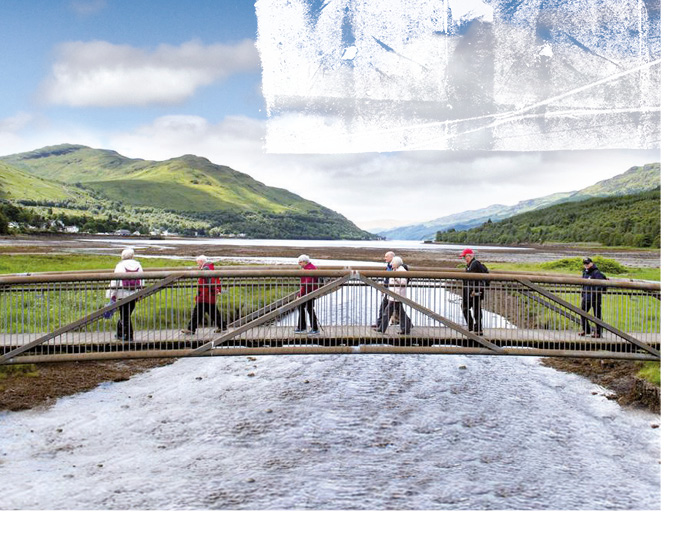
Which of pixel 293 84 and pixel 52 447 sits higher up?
pixel 293 84

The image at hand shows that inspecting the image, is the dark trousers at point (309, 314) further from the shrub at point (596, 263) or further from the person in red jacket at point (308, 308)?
the shrub at point (596, 263)

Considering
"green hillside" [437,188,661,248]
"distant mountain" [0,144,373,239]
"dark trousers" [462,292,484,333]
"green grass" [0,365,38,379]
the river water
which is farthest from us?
"distant mountain" [0,144,373,239]

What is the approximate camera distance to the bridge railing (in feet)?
22.1

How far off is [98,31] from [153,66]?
3.80ft

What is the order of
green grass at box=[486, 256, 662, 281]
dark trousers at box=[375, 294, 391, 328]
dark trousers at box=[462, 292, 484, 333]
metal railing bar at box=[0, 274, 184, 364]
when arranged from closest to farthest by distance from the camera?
metal railing bar at box=[0, 274, 184, 364] → dark trousers at box=[462, 292, 484, 333] → dark trousers at box=[375, 294, 391, 328] → green grass at box=[486, 256, 662, 281]

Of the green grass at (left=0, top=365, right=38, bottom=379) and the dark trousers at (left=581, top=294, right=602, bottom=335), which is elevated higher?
the dark trousers at (left=581, top=294, right=602, bottom=335)

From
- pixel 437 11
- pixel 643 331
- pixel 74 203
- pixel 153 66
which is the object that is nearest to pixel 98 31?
pixel 153 66

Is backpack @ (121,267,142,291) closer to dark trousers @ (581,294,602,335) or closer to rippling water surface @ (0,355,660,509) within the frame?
rippling water surface @ (0,355,660,509)

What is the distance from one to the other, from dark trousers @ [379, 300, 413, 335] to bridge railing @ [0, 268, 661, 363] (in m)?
0.05

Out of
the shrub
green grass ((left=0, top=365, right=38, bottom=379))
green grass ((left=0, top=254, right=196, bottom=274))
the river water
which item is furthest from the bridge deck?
the shrub

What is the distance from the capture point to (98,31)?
1063 centimetres

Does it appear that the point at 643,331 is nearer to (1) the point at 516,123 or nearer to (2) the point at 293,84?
(1) the point at 516,123

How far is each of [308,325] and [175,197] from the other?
132 metres
